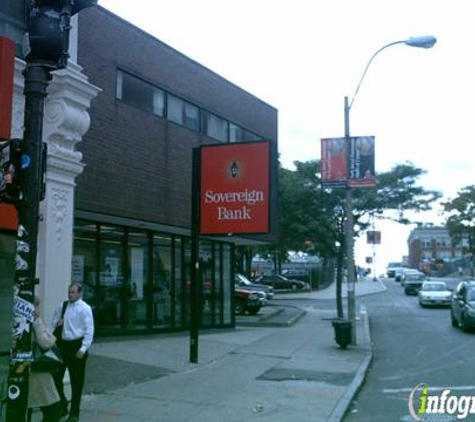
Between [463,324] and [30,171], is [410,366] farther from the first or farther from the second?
[30,171]

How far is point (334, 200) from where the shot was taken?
25688 mm

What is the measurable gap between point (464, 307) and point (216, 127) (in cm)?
1004

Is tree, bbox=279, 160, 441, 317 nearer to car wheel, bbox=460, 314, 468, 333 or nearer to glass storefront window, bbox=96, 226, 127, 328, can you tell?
car wheel, bbox=460, 314, 468, 333

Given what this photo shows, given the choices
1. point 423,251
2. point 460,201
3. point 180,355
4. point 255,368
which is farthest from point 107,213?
point 423,251

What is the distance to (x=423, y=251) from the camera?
135m

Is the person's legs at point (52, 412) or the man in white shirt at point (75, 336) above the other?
the man in white shirt at point (75, 336)

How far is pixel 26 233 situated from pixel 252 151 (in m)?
9.00

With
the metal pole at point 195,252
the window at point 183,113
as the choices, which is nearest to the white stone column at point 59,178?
the metal pole at point 195,252

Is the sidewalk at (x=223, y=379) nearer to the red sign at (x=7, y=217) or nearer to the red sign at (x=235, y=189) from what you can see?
the red sign at (x=7, y=217)

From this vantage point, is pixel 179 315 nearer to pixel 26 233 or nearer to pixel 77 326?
pixel 77 326

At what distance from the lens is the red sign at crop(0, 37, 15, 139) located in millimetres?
8695

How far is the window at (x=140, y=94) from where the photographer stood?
1627 cm

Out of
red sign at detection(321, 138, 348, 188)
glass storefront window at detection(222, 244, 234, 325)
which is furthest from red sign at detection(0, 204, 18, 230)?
glass storefront window at detection(222, 244, 234, 325)

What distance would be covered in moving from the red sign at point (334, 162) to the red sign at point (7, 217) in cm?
1051
